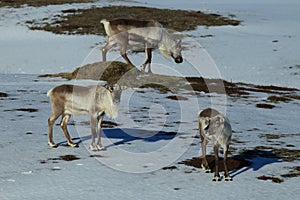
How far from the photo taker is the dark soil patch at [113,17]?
63928 mm

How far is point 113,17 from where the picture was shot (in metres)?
68.1

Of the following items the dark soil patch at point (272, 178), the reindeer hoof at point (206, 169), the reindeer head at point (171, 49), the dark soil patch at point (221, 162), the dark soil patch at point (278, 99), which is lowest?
the dark soil patch at point (278, 99)

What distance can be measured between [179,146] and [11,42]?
45.0 metres

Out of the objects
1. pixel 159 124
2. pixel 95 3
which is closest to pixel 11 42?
pixel 95 3

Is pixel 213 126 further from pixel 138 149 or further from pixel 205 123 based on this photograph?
pixel 138 149

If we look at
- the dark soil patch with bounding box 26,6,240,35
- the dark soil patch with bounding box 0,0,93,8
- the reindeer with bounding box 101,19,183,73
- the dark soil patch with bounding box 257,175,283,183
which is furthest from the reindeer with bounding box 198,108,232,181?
the dark soil patch with bounding box 0,0,93,8

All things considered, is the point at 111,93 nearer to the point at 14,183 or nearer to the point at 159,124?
the point at 14,183

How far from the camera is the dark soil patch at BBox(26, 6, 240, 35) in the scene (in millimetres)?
63928

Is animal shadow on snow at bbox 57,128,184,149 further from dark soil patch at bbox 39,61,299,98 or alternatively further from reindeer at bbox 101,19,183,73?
reindeer at bbox 101,19,183,73

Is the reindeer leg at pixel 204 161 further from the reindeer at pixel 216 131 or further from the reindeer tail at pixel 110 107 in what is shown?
the reindeer tail at pixel 110 107

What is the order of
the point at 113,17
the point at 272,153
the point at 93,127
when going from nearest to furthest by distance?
the point at 93,127 → the point at 272,153 → the point at 113,17

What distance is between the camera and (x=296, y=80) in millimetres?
43531

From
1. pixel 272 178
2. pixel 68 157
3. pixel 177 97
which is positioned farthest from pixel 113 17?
pixel 272 178

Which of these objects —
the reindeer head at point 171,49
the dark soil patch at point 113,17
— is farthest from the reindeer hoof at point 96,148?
the dark soil patch at point 113,17
